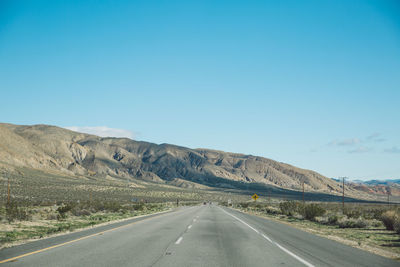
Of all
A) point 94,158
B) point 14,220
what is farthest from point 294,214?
point 94,158

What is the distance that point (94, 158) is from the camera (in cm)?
17538

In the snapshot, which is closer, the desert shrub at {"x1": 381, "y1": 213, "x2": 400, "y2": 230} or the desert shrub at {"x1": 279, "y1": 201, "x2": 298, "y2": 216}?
the desert shrub at {"x1": 381, "y1": 213, "x2": 400, "y2": 230}

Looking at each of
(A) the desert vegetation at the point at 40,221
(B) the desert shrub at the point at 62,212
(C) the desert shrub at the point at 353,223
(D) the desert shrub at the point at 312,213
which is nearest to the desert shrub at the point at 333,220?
(C) the desert shrub at the point at 353,223

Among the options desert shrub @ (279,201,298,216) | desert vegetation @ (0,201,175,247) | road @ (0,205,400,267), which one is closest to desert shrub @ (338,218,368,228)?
desert shrub @ (279,201,298,216)

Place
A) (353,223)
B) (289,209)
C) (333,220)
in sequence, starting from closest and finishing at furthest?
(353,223), (333,220), (289,209)

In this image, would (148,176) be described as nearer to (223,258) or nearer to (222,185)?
(222,185)

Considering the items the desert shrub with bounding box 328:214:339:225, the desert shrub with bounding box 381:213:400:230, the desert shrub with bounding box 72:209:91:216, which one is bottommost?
the desert shrub with bounding box 72:209:91:216

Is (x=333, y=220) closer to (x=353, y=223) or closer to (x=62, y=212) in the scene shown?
(x=353, y=223)

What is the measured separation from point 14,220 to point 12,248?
12.8 meters

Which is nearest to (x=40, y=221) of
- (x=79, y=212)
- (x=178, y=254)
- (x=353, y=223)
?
(x=79, y=212)

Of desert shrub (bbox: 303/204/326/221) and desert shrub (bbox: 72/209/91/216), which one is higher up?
desert shrub (bbox: 303/204/326/221)

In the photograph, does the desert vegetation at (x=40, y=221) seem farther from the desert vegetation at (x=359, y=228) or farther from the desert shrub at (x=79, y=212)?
the desert vegetation at (x=359, y=228)

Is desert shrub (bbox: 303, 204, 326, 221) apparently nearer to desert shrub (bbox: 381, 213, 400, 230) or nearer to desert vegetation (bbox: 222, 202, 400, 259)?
desert vegetation (bbox: 222, 202, 400, 259)

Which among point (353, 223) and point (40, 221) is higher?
point (353, 223)
